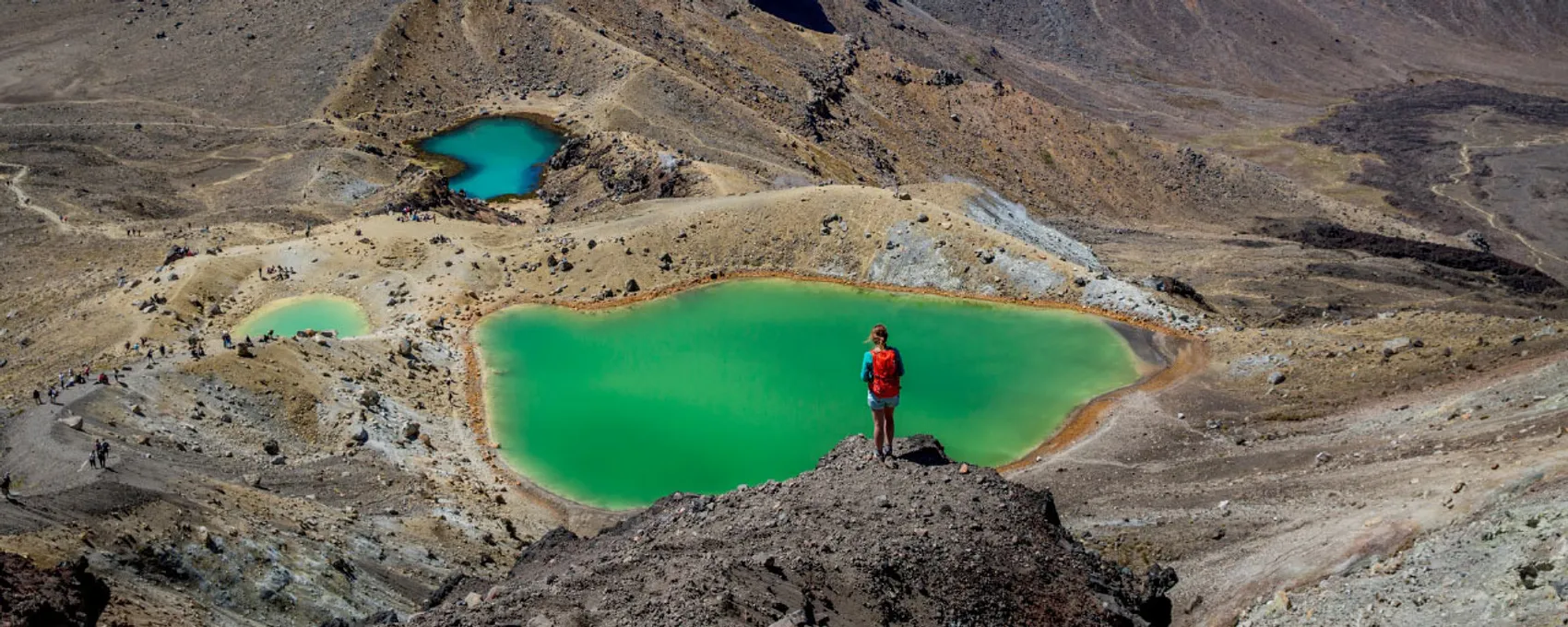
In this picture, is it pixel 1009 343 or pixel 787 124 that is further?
pixel 787 124

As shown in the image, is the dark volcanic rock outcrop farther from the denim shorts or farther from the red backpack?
the red backpack

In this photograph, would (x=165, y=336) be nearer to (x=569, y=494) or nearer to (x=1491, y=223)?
(x=569, y=494)

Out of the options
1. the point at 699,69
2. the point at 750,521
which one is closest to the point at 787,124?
the point at 699,69

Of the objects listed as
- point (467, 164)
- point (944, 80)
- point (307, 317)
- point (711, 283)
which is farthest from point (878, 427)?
point (944, 80)

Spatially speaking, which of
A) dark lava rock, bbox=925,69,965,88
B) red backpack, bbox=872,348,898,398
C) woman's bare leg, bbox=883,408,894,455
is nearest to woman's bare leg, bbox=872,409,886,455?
woman's bare leg, bbox=883,408,894,455

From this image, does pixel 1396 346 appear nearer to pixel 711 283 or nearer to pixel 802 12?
pixel 711 283

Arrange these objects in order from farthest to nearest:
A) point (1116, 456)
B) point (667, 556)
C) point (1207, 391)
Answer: point (1207, 391) → point (1116, 456) → point (667, 556)

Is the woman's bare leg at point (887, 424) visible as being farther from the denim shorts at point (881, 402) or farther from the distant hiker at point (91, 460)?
the distant hiker at point (91, 460)
